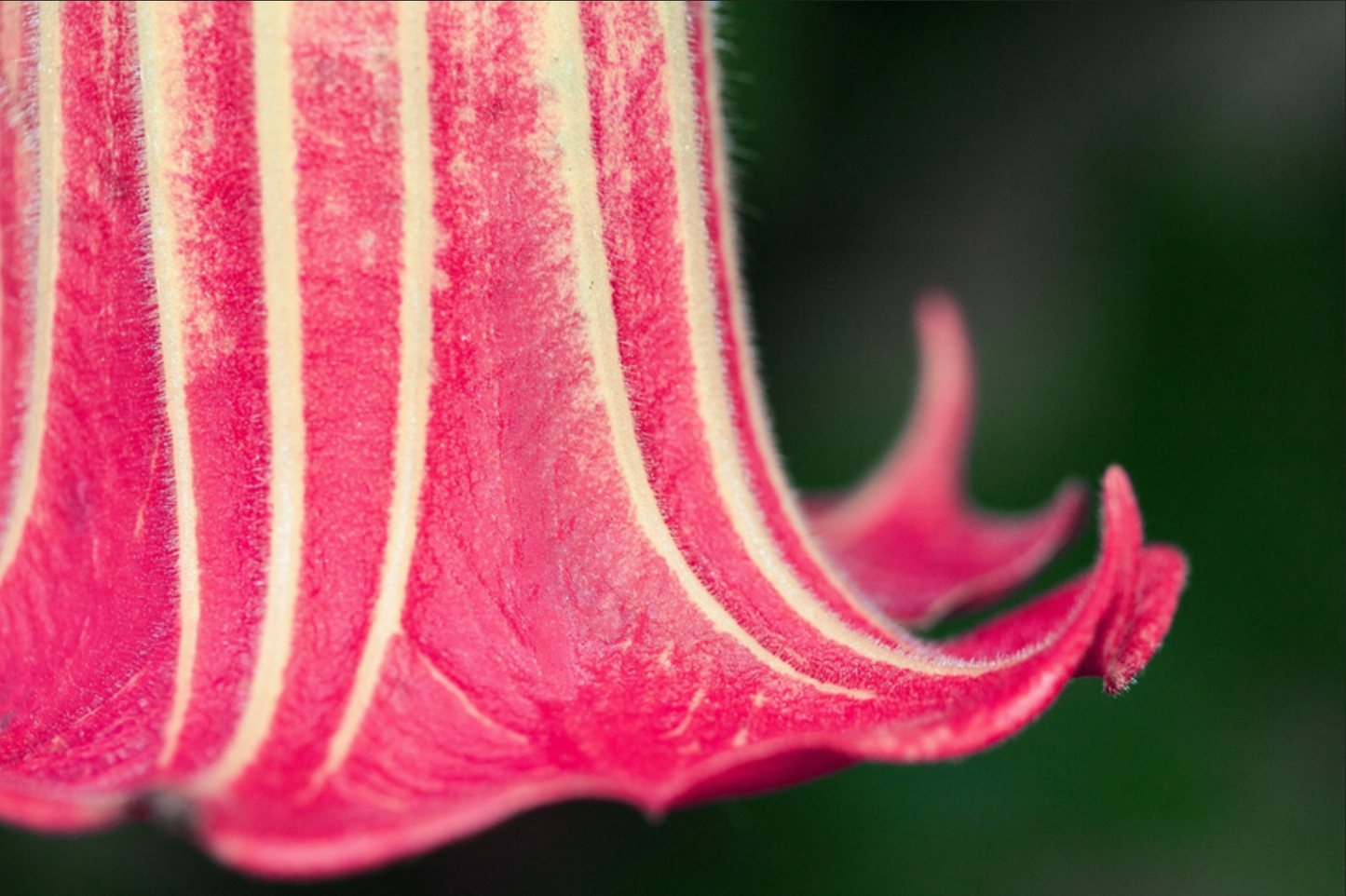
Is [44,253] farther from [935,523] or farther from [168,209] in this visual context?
[935,523]

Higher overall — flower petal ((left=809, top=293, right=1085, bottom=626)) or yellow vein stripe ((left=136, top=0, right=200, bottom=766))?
yellow vein stripe ((left=136, top=0, right=200, bottom=766))

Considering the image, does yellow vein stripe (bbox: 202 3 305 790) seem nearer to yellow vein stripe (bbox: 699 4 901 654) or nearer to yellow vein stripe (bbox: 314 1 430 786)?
yellow vein stripe (bbox: 314 1 430 786)

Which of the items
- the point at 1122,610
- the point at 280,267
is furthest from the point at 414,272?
the point at 1122,610

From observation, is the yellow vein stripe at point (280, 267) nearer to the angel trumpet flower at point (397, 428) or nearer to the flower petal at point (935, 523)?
the angel trumpet flower at point (397, 428)

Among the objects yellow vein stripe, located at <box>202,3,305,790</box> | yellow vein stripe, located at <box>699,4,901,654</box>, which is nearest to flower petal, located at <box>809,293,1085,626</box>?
yellow vein stripe, located at <box>699,4,901,654</box>

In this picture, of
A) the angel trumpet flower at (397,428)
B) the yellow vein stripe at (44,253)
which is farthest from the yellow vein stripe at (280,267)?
the yellow vein stripe at (44,253)

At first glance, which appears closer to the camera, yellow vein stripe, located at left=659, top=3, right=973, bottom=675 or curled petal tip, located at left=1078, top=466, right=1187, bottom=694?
curled petal tip, located at left=1078, top=466, right=1187, bottom=694
